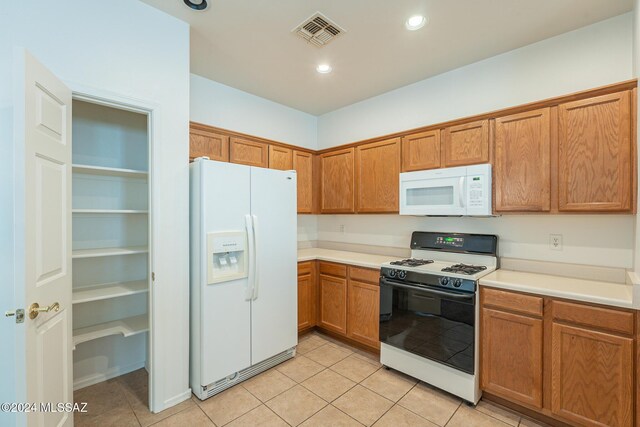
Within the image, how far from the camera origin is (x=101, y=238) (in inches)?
97.6

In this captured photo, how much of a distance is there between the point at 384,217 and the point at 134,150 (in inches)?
107

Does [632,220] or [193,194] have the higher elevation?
[193,194]

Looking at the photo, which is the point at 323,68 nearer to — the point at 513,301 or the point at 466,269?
the point at 466,269

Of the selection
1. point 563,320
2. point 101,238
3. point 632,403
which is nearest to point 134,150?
point 101,238

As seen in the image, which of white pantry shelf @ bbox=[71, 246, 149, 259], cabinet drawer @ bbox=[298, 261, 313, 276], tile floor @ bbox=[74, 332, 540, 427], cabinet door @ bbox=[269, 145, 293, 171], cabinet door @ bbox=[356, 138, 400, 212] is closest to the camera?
tile floor @ bbox=[74, 332, 540, 427]

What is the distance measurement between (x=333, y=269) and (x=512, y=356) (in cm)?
174

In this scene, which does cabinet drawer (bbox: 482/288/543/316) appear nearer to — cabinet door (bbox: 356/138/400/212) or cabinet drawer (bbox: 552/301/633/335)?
cabinet drawer (bbox: 552/301/633/335)

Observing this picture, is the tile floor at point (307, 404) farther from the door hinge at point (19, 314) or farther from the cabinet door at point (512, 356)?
the door hinge at point (19, 314)

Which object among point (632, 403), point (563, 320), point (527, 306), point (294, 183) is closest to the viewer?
point (632, 403)

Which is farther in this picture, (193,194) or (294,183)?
(294,183)

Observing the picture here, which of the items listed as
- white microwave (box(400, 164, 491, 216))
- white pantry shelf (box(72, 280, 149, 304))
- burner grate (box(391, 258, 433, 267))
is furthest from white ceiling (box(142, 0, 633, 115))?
white pantry shelf (box(72, 280, 149, 304))

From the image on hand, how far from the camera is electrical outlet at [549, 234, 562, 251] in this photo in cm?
232

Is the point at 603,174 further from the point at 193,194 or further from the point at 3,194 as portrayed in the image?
the point at 3,194

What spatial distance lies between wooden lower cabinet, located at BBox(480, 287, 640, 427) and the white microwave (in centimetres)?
72
